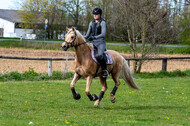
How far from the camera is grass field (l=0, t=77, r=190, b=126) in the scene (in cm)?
732

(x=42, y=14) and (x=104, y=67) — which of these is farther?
(x=42, y=14)

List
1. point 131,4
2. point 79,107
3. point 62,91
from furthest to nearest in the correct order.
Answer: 1. point 131,4
2. point 62,91
3. point 79,107

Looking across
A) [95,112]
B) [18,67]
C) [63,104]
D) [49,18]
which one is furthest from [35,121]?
[49,18]

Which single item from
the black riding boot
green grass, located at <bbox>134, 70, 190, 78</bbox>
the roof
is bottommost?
green grass, located at <bbox>134, 70, 190, 78</bbox>

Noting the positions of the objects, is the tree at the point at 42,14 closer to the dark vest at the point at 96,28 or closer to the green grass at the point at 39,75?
the green grass at the point at 39,75

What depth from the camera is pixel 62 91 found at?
41.1ft

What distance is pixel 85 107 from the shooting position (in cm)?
933

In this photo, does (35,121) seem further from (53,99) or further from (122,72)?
(122,72)

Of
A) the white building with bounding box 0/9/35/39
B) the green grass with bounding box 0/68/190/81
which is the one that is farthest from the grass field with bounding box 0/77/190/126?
the white building with bounding box 0/9/35/39

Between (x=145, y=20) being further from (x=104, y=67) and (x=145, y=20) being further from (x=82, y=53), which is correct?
(x=82, y=53)

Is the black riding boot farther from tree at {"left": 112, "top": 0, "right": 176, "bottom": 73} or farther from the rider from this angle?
tree at {"left": 112, "top": 0, "right": 176, "bottom": 73}

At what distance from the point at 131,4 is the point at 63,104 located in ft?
34.9

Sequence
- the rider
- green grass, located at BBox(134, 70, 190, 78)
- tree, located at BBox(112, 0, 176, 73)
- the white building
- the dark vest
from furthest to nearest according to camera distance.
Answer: the white building < green grass, located at BBox(134, 70, 190, 78) < tree, located at BBox(112, 0, 176, 73) < the dark vest < the rider

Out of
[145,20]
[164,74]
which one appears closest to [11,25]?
[145,20]
